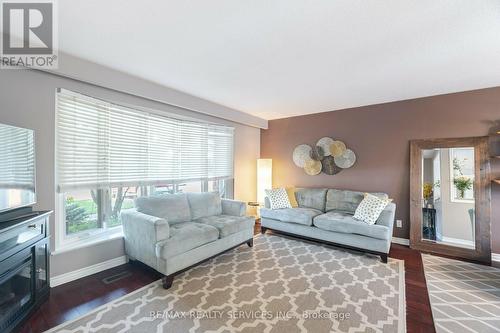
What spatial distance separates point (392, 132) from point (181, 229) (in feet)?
12.2

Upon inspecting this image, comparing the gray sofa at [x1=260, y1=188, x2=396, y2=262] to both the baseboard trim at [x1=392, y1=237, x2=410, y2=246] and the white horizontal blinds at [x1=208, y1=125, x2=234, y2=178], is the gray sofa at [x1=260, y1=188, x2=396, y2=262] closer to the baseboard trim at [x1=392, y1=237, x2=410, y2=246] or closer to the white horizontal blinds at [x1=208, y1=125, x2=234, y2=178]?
the baseboard trim at [x1=392, y1=237, x2=410, y2=246]

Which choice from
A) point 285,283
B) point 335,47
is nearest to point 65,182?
point 285,283

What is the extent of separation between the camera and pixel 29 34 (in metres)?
2.02

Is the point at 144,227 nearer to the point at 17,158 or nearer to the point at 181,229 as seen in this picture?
the point at 181,229

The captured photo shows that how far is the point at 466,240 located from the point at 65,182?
207 inches

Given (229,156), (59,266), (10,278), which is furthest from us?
(229,156)

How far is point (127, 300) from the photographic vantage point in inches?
85.4

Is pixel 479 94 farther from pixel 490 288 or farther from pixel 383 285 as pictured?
pixel 383 285

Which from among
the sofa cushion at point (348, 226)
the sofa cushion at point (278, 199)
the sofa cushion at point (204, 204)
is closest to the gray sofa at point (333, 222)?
the sofa cushion at point (348, 226)

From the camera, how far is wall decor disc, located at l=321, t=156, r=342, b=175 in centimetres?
442

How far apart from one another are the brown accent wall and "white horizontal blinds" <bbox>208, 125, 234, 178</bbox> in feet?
4.33

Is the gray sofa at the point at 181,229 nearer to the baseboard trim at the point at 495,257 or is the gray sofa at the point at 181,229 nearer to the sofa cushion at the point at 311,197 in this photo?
the sofa cushion at the point at 311,197

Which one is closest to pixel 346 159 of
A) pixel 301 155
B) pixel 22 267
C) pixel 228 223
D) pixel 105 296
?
pixel 301 155

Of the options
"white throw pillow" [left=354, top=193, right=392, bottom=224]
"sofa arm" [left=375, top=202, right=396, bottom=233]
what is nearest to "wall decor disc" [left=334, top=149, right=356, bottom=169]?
"white throw pillow" [left=354, top=193, right=392, bottom=224]
